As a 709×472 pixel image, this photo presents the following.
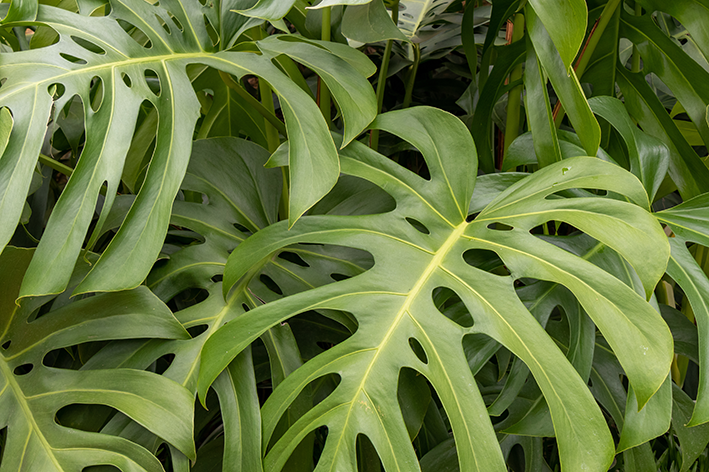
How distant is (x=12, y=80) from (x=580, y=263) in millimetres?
652

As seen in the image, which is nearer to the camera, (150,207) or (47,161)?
(150,207)

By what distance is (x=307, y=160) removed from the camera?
0.56 metres

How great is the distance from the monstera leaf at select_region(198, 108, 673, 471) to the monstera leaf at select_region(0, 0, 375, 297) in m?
0.08

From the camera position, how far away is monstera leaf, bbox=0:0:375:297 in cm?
51

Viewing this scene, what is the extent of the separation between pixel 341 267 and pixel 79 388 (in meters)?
0.37

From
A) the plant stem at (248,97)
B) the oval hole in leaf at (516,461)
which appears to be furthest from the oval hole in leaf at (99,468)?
the oval hole in leaf at (516,461)

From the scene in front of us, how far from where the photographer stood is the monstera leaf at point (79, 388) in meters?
0.55

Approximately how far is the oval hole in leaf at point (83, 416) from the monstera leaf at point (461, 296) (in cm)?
20

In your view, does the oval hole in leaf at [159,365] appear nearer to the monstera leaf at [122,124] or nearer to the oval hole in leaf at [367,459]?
the monstera leaf at [122,124]

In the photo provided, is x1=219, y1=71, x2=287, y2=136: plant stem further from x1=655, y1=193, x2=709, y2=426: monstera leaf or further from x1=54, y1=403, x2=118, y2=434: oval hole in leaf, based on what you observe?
x1=655, y1=193, x2=709, y2=426: monstera leaf

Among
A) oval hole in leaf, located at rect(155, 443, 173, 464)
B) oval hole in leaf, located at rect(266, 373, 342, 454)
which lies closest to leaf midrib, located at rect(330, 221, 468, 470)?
oval hole in leaf, located at rect(266, 373, 342, 454)

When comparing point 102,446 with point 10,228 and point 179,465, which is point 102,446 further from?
point 10,228

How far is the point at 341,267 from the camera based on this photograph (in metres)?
0.75

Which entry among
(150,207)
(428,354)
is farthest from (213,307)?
(428,354)
